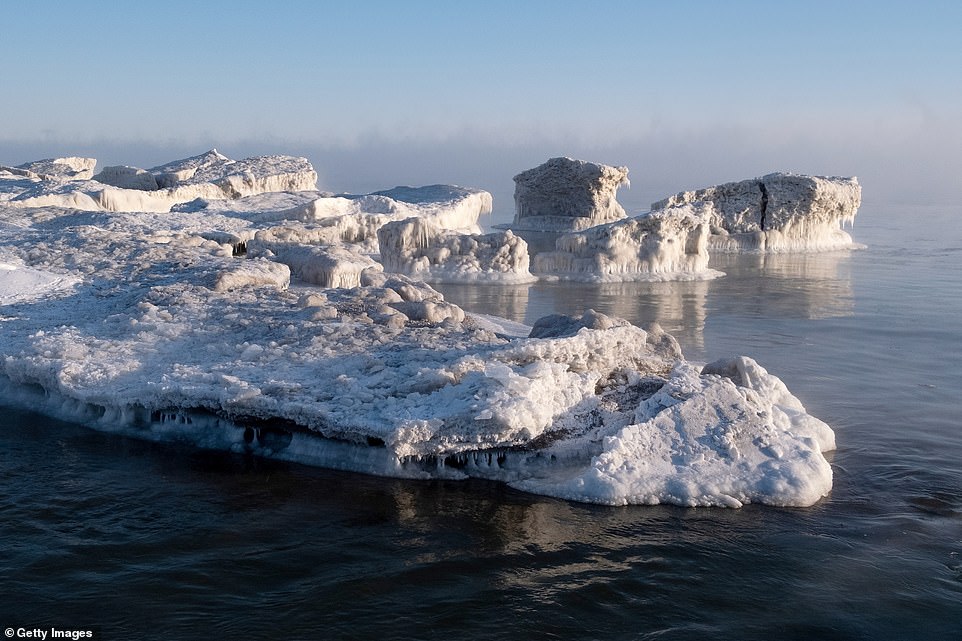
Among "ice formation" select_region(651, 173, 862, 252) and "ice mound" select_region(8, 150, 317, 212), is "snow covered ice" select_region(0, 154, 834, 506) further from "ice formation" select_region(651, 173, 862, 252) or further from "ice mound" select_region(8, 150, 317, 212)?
"ice formation" select_region(651, 173, 862, 252)

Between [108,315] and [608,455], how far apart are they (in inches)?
278

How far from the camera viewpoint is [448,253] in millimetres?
26688

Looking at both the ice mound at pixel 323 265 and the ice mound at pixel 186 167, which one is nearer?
the ice mound at pixel 323 265

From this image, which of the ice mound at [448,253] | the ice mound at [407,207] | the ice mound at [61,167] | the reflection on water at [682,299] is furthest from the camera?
the ice mound at [61,167]

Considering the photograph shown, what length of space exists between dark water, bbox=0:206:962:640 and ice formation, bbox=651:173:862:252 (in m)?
30.7

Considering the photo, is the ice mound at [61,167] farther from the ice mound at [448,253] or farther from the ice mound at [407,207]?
the ice mound at [448,253]

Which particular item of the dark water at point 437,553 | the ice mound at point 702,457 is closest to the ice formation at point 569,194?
the ice mound at point 702,457

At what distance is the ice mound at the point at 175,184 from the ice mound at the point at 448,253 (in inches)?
334

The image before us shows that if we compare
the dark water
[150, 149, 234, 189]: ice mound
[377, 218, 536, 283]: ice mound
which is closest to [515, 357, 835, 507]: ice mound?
the dark water

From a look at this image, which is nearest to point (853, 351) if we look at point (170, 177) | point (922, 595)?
point (922, 595)

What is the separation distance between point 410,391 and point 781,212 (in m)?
35.2

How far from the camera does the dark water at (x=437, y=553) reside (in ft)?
19.9

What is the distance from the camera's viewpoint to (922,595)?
21.4 ft

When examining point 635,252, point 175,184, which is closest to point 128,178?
point 175,184
